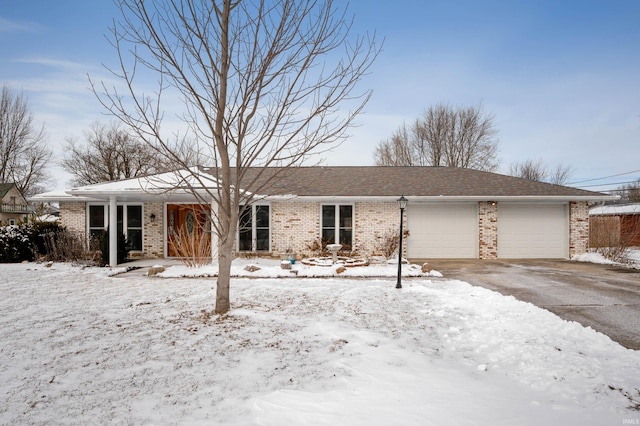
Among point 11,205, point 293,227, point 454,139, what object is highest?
point 454,139

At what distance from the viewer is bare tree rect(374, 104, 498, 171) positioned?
26.5 m

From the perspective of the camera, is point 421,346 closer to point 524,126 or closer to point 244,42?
point 244,42

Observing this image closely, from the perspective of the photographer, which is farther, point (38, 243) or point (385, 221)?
point (385, 221)

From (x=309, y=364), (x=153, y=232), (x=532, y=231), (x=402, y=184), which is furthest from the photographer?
(x=402, y=184)

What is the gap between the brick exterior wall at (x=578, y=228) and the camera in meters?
13.4

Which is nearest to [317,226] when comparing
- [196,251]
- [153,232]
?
[196,251]

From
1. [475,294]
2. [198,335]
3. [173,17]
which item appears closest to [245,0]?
[173,17]

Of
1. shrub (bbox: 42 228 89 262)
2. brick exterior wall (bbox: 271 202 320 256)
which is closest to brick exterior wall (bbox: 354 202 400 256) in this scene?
brick exterior wall (bbox: 271 202 320 256)

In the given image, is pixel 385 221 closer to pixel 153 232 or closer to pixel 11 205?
pixel 153 232

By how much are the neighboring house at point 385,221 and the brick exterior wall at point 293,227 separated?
38 mm

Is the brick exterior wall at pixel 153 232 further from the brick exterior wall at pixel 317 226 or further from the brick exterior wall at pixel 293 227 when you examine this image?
the brick exterior wall at pixel 293 227

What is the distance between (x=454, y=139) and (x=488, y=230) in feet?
49.7

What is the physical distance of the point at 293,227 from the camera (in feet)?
44.0

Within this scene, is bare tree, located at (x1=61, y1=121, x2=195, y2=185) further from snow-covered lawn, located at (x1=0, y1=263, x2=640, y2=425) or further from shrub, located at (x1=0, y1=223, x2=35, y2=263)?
snow-covered lawn, located at (x1=0, y1=263, x2=640, y2=425)
